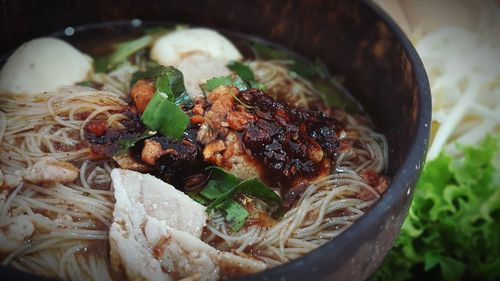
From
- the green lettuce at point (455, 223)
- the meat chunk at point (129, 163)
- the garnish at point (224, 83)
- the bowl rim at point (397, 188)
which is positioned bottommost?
the green lettuce at point (455, 223)

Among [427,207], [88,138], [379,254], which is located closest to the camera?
[379,254]

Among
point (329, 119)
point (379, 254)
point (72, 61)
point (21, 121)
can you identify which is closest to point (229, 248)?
point (379, 254)

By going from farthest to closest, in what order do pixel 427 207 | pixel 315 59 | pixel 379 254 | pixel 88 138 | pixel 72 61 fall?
pixel 427 207
pixel 315 59
pixel 72 61
pixel 88 138
pixel 379 254

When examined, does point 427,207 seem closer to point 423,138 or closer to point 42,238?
point 423,138

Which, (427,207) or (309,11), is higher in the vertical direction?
(309,11)

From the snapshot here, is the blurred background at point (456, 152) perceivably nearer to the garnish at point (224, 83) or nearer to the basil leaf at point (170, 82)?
the garnish at point (224, 83)

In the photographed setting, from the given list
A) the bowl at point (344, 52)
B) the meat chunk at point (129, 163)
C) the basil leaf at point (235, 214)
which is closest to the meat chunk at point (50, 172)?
the meat chunk at point (129, 163)
